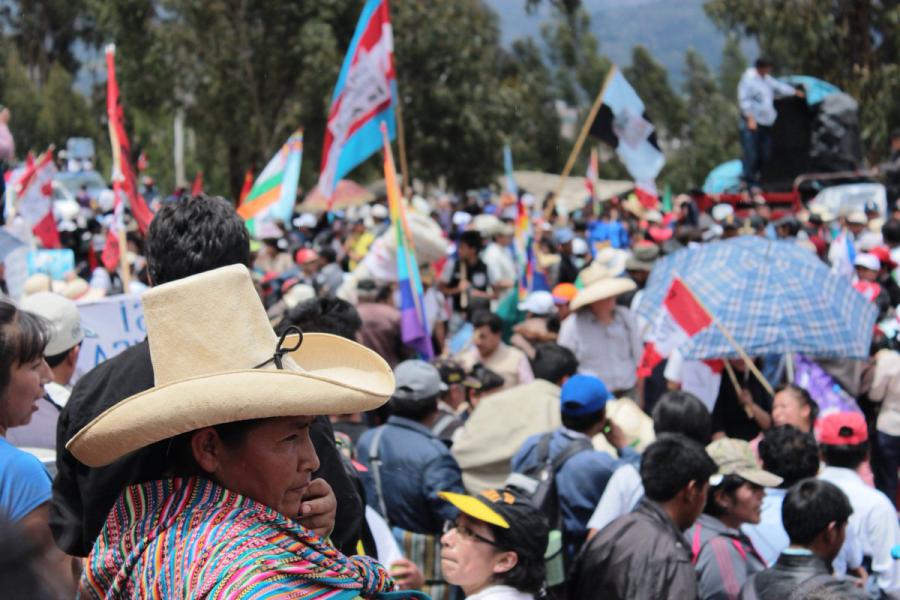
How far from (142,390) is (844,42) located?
27.2 meters

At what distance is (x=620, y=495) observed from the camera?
4863 millimetres

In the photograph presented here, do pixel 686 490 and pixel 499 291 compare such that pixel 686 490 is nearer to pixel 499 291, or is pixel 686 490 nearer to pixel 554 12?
pixel 499 291

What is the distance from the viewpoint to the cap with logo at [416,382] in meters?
5.46

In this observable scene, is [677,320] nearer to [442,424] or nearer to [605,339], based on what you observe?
[605,339]

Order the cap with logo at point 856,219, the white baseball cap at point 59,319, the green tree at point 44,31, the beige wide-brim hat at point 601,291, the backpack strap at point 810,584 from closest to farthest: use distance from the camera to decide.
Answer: the backpack strap at point 810,584 < the white baseball cap at point 59,319 < the beige wide-brim hat at point 601,291 < the cap with logo at point 856,219 < the green tree at point 44,31

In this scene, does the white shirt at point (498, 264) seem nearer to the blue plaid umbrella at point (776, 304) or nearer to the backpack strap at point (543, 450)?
the blue plaid umbrella at point (776, 304)

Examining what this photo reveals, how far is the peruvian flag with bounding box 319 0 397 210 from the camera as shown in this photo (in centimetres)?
883

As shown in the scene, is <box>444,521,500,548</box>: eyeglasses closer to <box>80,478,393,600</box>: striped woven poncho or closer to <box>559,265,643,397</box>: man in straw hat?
<box>80,478,393,600</box>: striped woven poncho

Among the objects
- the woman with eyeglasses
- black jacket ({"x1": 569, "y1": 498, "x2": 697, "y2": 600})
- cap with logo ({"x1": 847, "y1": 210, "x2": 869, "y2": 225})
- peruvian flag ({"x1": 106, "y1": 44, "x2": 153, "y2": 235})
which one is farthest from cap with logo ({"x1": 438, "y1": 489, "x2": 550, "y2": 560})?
cap with logo ({"x1": 847, "y1": 210, "x2": 869, "y2": 225})

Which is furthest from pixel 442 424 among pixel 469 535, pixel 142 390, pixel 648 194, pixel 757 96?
pixel 757 96

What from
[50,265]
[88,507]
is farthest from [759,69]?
[88,507]

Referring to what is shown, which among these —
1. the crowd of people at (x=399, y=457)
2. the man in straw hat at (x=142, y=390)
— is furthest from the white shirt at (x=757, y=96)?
the man in straw hat at (x=142, y=390)

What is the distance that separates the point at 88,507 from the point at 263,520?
24.7 inches

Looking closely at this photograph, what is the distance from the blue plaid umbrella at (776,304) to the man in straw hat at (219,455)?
5.12m
